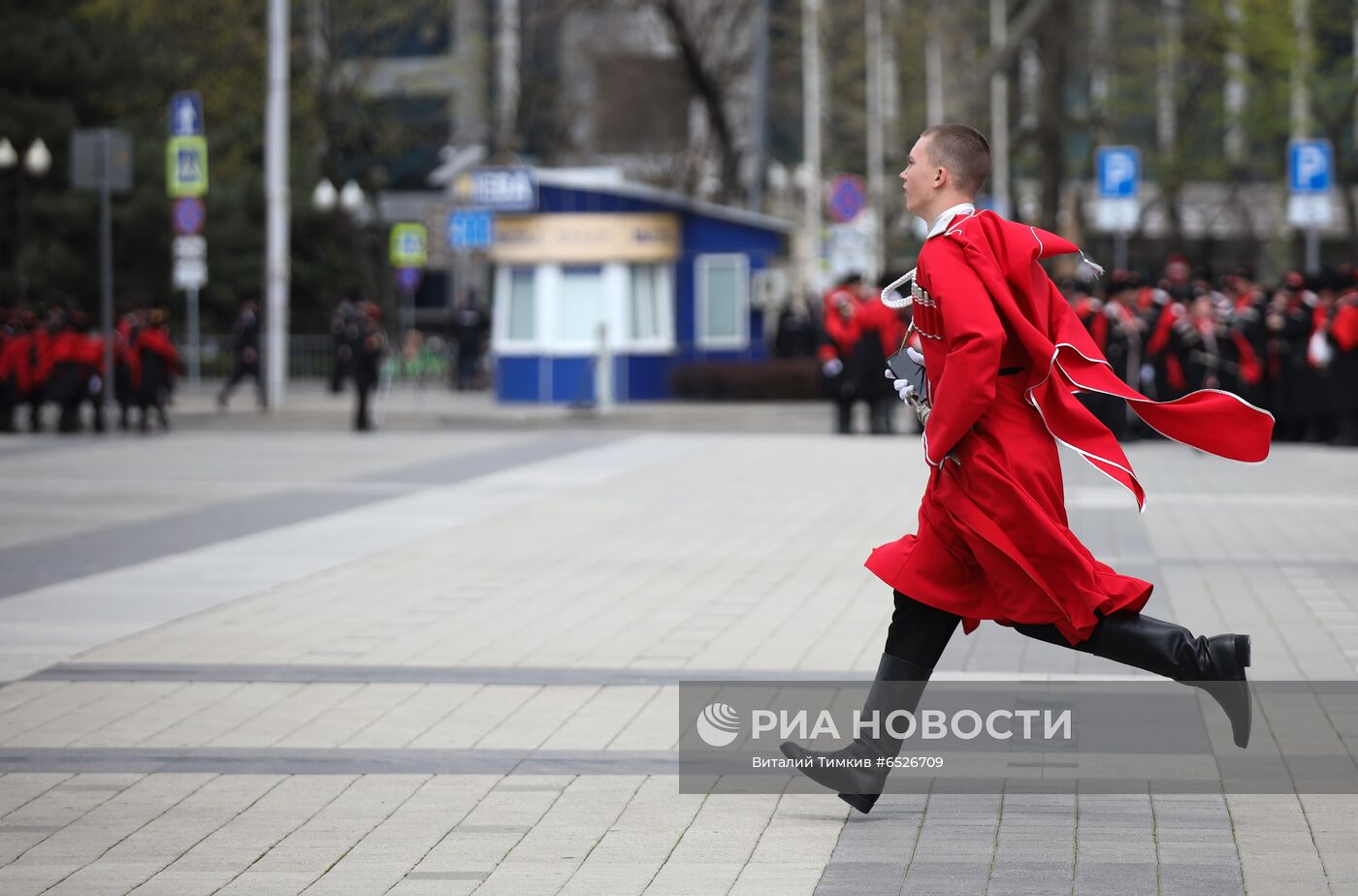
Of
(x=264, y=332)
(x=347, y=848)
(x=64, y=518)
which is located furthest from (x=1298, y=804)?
(x=264, y=332)

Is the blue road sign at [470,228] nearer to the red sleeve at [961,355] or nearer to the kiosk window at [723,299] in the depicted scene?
the kiosk window at [723,299]

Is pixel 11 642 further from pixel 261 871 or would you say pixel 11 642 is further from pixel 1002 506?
pixel 1002 506

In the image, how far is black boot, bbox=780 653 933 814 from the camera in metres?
6.05

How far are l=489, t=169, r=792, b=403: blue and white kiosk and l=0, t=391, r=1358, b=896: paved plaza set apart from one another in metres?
13.3

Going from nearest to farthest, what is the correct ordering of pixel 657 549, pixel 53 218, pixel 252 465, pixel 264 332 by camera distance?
pixel 657 549 < pixel 252 465 < pixel 264 332 < pixel 53 218

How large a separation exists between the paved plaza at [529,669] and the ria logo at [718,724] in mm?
121

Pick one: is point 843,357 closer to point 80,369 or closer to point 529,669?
point 80,369

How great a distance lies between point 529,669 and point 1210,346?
16.1 m

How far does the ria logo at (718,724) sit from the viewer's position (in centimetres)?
727

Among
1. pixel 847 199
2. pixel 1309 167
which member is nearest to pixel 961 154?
pixel 1309 167

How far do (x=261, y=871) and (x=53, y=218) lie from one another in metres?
40.0

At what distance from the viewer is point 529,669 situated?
28.5 feet

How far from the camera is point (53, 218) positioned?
43781 mm

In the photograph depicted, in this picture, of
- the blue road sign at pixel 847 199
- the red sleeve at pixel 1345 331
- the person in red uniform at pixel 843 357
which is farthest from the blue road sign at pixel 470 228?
the red sleeve at pixel 1345 331
